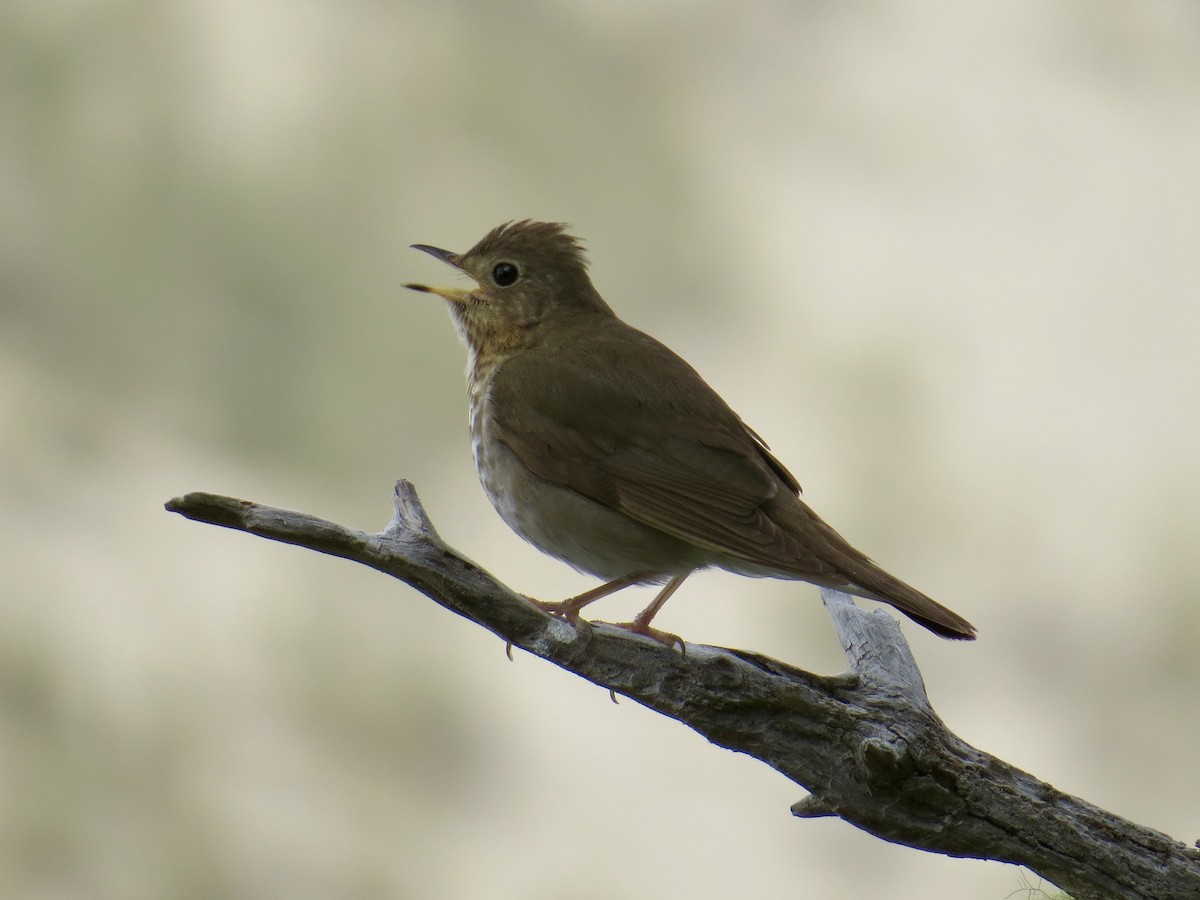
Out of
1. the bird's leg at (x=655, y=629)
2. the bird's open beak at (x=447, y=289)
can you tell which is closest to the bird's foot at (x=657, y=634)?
the bird's leg at (x=655, y=629)

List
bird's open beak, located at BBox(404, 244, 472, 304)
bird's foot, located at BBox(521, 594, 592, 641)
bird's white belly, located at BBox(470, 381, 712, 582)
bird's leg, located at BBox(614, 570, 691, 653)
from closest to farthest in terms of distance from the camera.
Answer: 1. bird's foot, located at BBox(521, 594, 592, 641)
2. bird's leg, located at BBox(614, 570, 691, 653)
3. bird's white belly, located at BBox(470, 381, 712, 582)
4. bird's open beak, located at BBox(404, 244, 472, 304)

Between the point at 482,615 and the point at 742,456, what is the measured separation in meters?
1.28

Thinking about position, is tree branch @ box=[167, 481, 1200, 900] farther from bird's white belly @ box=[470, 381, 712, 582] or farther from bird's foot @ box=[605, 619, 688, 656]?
bird's white belly @ box=[470, 381, 712, 582]

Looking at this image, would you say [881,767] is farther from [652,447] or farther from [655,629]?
[652,447]

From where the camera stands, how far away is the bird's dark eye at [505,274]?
502 centimetres

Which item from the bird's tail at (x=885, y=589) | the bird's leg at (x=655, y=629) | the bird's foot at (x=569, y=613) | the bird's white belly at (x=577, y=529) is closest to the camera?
the bird's foot at (x=569, y=613)

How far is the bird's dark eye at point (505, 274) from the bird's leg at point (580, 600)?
1.37 m

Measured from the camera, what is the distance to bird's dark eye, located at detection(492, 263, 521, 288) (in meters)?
5.02

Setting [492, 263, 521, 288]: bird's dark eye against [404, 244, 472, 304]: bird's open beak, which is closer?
[404, 244, 472, 304]: bird's open beak

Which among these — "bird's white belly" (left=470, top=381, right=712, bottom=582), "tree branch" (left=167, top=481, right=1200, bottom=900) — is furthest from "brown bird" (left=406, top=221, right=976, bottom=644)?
"tree branch" (left=167, top=481, right=1200, bottom=900)

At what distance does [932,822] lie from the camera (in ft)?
11.3

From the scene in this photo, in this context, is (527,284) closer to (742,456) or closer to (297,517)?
(742,456)

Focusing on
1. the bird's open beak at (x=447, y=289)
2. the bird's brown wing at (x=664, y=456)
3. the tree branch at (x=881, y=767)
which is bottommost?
the tree branch at (x=881, y=767)

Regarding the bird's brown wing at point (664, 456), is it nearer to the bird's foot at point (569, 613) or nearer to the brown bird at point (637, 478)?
the brown bird at point (637, 478)
